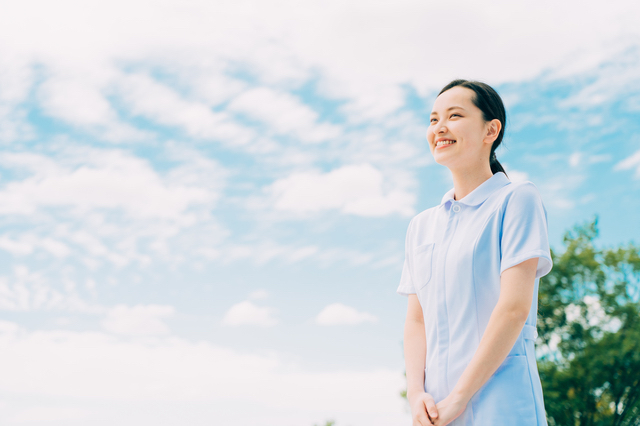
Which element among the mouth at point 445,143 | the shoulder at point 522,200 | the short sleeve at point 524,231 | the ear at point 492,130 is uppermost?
the ear at point 492,130

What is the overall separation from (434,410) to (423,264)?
632mm

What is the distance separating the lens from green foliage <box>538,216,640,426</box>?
19.5 metres

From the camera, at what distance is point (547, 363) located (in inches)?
790

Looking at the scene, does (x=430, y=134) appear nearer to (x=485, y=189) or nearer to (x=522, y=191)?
(x=485, y=189)

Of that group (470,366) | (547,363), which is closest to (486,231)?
(470,366)

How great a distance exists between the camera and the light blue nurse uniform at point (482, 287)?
218 cm

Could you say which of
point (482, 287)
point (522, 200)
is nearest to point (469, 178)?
point (522, 200)

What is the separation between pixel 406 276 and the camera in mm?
2795

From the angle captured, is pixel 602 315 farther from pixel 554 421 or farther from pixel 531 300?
pixel 531 300

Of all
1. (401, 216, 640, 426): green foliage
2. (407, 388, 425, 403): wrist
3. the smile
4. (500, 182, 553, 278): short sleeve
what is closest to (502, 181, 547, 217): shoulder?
(500, 182, 553, 278): short sleeve

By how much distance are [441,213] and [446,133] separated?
0.38m

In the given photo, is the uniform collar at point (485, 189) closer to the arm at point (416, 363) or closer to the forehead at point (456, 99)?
the forehead at point (456, 99)

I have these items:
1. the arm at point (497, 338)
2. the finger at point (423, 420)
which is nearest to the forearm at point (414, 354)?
the finger at point (423, 420)

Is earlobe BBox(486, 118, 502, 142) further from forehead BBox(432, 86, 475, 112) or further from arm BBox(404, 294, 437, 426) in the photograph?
arm BBox(404, 294, 437, 426)
